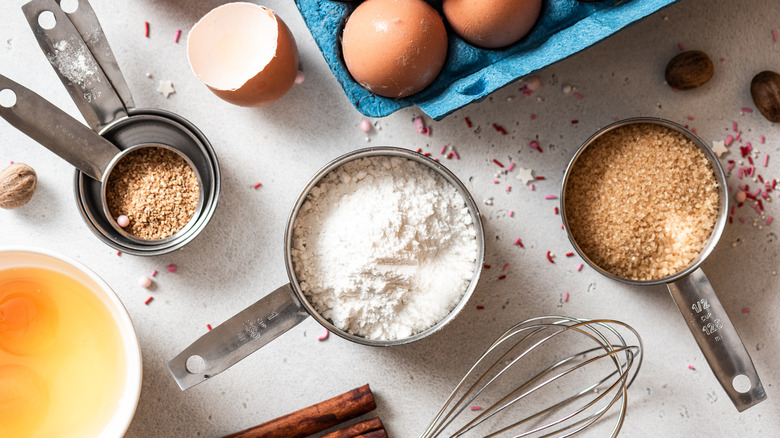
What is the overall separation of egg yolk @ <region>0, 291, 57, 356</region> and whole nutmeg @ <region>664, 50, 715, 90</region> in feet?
3.71

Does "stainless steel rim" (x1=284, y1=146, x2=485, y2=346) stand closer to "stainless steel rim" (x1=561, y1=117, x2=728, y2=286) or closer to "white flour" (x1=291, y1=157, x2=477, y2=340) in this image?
"white flour" (x1=291, y1=157, x2=477, y2=340)

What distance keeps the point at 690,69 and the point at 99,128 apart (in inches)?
40.9

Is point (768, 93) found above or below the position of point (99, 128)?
below

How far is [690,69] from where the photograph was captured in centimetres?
104

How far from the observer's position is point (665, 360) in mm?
1104

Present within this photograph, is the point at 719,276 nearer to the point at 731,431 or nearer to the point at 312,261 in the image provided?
the point at 731,431

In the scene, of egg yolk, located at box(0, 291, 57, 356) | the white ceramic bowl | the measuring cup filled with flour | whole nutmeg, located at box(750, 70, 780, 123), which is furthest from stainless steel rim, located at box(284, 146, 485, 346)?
whole nutmeg, located at box(750, 70, 780, 123)

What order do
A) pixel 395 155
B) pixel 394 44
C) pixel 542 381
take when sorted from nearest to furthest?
pixel 394 44 < pixel 395 155 < pixel 542 381

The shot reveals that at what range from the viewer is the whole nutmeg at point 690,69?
3.41 feet

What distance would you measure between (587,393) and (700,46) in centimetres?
68

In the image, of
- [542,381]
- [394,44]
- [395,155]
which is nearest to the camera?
[394,44]

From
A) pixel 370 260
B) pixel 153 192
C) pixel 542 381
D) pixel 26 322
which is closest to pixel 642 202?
pixel 542 381

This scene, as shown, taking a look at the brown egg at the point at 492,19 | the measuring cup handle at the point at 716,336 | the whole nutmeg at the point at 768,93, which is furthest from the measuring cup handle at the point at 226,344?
the whole nutmeg at the point at 768,93

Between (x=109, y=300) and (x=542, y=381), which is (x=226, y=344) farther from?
(x=542, y=381)
